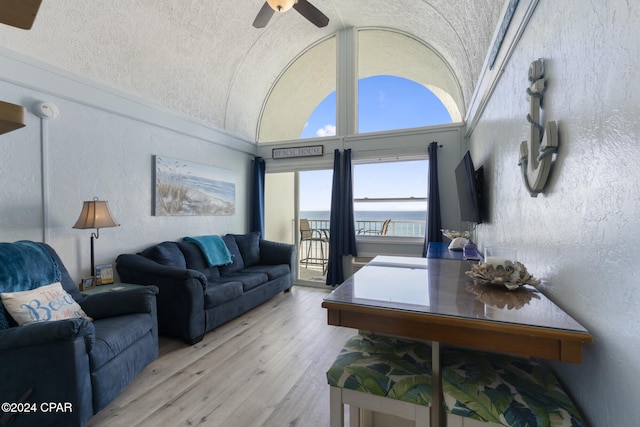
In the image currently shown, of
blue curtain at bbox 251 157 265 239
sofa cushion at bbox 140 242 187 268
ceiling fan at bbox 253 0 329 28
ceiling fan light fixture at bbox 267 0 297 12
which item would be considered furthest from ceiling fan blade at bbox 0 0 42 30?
blue curtain at bbox 251 157 265 239

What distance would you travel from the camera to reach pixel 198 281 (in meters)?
2.58

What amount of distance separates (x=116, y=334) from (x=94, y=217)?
1131 millimetres

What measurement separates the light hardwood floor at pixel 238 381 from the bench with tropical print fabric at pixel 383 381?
0.67 metres

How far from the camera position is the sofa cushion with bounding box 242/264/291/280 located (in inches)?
144

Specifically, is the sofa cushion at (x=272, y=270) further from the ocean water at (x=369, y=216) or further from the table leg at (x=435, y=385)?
the table leg at (x=435, y=385)

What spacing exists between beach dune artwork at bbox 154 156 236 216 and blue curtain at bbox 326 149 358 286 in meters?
1.62

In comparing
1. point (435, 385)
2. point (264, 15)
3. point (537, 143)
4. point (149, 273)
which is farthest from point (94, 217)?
point (537, 143)

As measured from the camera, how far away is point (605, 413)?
0.77 metres

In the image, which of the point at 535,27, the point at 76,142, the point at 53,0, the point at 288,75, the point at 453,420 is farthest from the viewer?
the point at 288,75

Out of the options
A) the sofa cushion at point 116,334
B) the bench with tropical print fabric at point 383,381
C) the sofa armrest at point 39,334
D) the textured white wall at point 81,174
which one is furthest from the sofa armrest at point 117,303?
the bench with tropical print fabric at point 383,381

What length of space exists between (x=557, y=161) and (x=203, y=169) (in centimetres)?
376

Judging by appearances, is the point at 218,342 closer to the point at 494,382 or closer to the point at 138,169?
the point at 138,169

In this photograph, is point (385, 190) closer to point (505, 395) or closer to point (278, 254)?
point (278, 254)

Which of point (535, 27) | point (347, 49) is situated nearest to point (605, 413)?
point (535, 27)
